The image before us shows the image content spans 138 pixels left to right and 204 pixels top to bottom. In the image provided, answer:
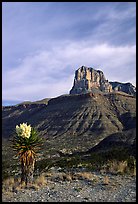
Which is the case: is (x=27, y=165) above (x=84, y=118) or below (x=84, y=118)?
below

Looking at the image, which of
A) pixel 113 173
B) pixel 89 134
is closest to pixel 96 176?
pixel 113 173

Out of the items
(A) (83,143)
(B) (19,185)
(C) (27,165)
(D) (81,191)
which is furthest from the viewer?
(A) (83,143)

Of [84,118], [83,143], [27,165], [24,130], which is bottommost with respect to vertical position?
[83,143]

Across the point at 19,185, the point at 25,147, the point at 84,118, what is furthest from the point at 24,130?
the point at 84,118

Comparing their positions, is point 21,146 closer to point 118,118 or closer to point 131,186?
point 131,186

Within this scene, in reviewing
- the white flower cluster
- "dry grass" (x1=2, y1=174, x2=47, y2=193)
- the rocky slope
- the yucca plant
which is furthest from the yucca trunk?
the rocky slope

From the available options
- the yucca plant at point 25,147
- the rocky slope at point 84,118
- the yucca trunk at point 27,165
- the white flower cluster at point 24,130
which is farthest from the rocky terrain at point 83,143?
the white flower cluster at point 24,130

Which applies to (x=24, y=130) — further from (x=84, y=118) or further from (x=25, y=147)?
(x=84, y=118)

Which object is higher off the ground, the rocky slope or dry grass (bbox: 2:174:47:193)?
the rocky slope

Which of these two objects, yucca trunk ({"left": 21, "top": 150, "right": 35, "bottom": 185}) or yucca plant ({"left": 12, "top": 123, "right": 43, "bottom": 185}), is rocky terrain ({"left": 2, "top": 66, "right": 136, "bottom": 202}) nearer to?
yucca trunk ({"left": 21, "top": 150, "right": 35, "bottom": 185})

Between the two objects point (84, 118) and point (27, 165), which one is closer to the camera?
point (27, 165)

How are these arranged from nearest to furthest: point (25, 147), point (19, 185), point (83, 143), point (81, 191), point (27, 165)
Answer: point (81, 191) → point (19, 185) → point (25, 147) → point (27, 165) → point (83, 143)
